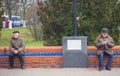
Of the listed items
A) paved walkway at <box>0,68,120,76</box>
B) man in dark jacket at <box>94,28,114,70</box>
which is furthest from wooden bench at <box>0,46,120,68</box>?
man in dark jacket at <box>94,28,114,70</box>

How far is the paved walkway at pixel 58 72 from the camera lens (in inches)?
431

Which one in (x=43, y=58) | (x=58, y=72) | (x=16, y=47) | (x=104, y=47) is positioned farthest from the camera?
(x=43, y=58)

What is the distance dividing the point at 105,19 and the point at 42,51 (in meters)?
2.87

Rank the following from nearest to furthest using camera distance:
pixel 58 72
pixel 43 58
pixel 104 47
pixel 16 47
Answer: pixel 58 72 < pixel 104 47 < pixel 16 47 < pixel 43 58

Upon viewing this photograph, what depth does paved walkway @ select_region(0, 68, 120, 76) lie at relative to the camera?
11.0m

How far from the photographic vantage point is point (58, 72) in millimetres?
11297

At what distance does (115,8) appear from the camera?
13641 mm

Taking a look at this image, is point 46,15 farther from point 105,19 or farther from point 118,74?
point 118,74

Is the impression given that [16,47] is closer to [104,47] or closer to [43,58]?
[43,58]

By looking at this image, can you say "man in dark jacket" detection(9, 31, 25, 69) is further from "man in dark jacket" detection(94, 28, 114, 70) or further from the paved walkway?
"man in dark jacket" detection(94, 28, 114, 70)

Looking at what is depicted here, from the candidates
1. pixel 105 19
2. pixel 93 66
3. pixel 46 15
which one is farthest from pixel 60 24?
pixel 93 66

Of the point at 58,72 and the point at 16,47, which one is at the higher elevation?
the point at 16,47

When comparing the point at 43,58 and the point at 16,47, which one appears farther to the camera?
the point at 43,58

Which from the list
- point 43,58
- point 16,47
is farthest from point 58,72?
point 16,47
